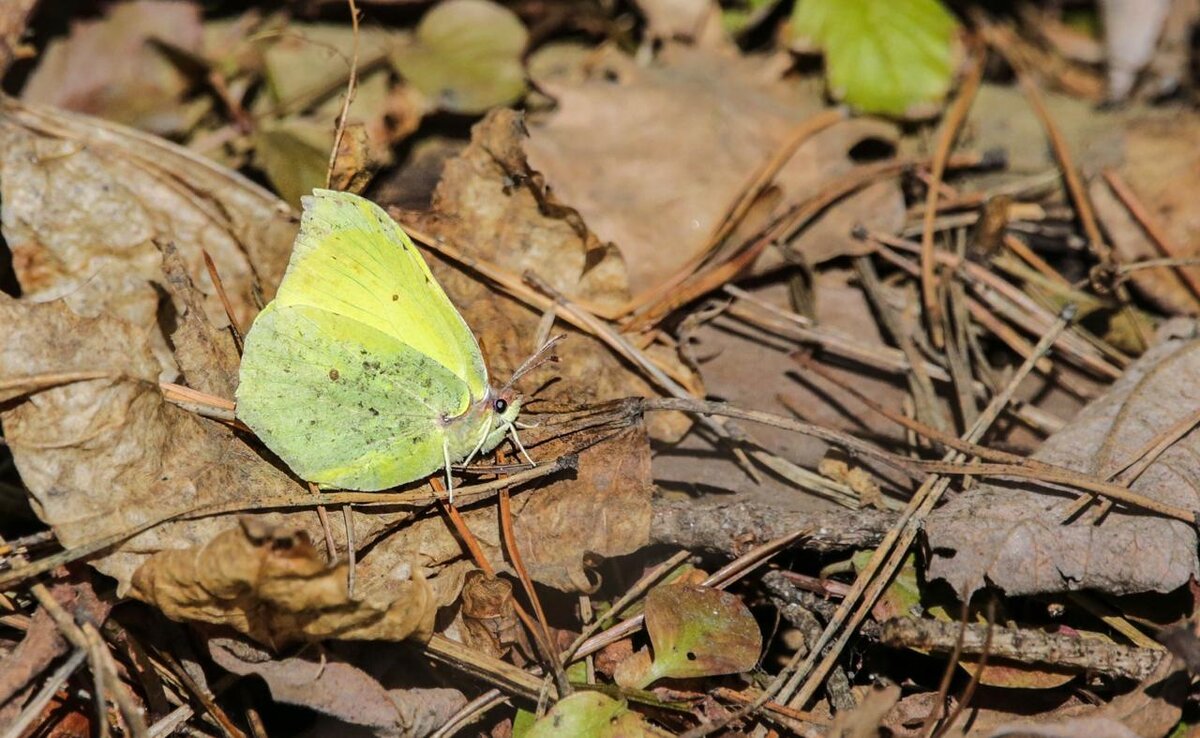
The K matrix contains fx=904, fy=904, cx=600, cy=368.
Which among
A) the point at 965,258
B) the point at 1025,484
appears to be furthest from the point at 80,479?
the point at 965,258

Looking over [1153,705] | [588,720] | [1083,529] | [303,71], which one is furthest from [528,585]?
[303,71]

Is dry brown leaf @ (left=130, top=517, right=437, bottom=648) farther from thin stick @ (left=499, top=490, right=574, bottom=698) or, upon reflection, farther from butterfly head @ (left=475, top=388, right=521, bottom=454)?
butterfly head @ (left=475, top=388, right=521, bottom=454)

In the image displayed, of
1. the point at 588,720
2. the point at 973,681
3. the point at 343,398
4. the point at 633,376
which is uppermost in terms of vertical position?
the point at 343,398

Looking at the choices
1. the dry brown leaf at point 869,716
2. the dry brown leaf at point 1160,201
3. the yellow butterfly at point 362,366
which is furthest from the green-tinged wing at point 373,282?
the dry brown leaf at point 1160,201

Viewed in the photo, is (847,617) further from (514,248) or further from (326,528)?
(514,248)

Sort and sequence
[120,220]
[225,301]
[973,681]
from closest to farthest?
[973,681]
[225,301]
[120,220]

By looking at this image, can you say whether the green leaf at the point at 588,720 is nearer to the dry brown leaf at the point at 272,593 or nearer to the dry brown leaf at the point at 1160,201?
the dry brown leaf at the point at 272,593
